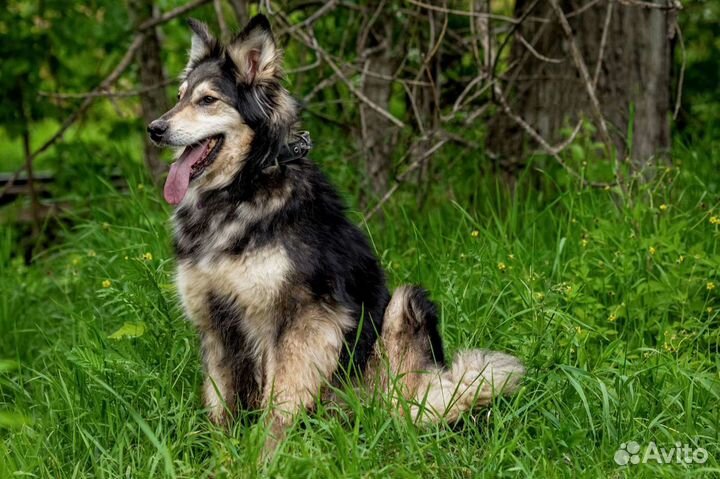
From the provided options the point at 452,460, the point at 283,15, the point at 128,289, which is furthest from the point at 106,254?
the point at 452,460

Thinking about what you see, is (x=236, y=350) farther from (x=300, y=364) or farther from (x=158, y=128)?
(x=158, y=128)

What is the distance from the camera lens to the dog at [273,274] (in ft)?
10.5

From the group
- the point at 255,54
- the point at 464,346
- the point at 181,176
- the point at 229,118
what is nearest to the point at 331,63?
the point at 255,54

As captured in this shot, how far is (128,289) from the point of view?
4.02 metres

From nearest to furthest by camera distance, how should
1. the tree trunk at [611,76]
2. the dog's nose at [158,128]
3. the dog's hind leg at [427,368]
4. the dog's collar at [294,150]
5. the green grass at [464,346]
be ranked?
the green grass at [464,346], the dog's hind leg at [427,368], the dog's nose at [158,128], the dog's collar at [294,150], the tree trunk at [611,76]

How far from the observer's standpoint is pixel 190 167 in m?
3.31

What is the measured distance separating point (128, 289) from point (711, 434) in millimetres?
2530

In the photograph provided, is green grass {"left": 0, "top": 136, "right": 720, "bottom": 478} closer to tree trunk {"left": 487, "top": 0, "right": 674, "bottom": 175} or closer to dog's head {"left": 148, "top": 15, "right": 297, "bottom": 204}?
tree trunk {"left": 487, "top": 0, "right": 674, "bottom": 175}

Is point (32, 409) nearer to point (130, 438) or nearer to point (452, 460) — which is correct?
point (130, 438)

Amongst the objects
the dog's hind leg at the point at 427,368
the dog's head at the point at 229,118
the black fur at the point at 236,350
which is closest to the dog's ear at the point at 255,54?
the dog's head at the point at 229,118

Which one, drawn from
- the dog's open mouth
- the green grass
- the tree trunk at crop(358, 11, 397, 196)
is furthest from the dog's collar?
the tree trunk at crop(358, 11, 397, 196)

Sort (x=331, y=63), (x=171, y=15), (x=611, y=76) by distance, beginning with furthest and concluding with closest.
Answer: (x=171, y=15) → (x=611, y=76) → (x=331, y=63)

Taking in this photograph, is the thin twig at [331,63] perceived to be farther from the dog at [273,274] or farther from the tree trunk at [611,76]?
the dog at [273,274]

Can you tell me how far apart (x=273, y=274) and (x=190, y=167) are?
0.54 m
